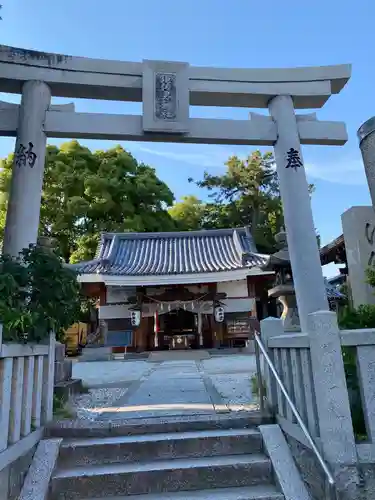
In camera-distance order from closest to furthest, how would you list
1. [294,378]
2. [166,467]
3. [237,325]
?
[166,467] < [294,378] < [237,325]

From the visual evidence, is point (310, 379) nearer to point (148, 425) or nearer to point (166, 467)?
point (166, 467)

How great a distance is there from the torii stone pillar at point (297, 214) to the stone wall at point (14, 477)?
3273 mm

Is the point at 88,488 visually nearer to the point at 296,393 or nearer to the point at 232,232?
the point at 296,393

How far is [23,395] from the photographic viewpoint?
9.29 feet

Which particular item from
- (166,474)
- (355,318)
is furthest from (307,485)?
(355,318)

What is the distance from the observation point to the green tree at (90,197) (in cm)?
2011

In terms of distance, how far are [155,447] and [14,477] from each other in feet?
3.35

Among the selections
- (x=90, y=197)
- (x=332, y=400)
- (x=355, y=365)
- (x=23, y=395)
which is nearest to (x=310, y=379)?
(x=332, y=400)

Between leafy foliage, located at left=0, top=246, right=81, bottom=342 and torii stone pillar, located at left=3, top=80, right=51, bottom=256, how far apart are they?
1016 millimetres

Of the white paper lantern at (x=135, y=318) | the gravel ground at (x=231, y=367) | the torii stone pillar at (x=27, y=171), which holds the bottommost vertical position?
the gravel ground at (x=231, y=367)

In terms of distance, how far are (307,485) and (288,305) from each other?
5.64 meters

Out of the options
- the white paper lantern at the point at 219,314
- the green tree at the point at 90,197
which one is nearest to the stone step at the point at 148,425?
the white paper lantern at the point at 219,314

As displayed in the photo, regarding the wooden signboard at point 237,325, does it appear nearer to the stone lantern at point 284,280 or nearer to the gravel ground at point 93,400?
the stone lantern at point 284,280

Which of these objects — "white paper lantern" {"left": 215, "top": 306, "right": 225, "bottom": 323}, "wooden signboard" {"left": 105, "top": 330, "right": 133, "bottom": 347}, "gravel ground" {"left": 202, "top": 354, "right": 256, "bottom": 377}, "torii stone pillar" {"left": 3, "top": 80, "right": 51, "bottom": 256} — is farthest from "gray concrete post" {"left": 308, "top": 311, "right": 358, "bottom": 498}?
"wooden signboard" {"left": 105, "top": 330, "right": 133, "bottom": 347}
